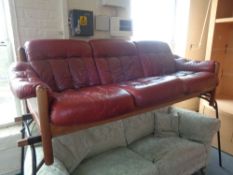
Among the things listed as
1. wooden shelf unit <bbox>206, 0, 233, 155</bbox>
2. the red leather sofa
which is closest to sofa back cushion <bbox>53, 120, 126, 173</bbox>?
the red leather sofa

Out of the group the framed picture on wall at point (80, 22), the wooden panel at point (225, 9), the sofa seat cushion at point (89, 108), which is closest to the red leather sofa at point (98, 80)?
the sofa seat cushion at point (89, 108)

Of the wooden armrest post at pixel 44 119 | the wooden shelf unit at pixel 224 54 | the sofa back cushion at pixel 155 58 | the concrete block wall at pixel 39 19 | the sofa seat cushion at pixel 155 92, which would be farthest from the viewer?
the wooden shelf unit at pixel 224 54

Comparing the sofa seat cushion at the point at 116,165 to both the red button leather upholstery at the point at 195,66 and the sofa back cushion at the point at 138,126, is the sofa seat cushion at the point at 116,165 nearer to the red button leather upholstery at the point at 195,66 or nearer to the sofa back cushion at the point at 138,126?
the sofa back cushion at the point at 138,126

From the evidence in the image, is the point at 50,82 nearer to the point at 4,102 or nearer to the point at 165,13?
the point at 4,102

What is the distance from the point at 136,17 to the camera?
2537mm

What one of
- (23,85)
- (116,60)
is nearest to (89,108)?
(23,85)

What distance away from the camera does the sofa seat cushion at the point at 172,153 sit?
61.7 inches

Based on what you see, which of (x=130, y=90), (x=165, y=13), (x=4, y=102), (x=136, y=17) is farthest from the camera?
(x=165, y=13)

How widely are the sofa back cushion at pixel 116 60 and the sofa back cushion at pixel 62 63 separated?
2.9 inches

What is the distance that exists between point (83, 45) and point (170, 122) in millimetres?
1154

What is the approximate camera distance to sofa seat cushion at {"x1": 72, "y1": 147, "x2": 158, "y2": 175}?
141 cm

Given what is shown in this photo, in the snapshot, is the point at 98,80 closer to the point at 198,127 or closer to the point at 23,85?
the point at 23,85

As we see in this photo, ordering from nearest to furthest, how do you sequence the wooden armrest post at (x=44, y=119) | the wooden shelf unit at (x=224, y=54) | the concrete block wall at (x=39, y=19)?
the wooden armrest post at (x=44, y=119)
the concrete block wall at (x=39, y=19)
the wooden shelf unit at (x=224, y=54)

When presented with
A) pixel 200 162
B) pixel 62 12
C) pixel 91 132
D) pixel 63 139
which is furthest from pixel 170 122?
pixel 62 12
